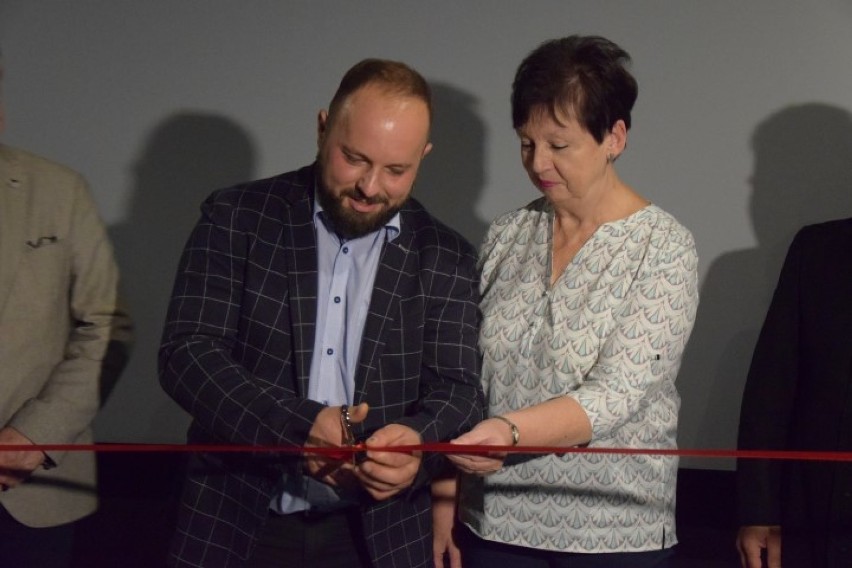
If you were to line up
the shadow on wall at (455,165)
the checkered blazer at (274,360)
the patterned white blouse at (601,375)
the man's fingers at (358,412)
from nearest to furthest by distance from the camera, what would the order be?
the man's fingers at (358,412)
the checkered blazer at (274,360)
the patterned white blouse at (601,375)
the shadow on wall at (455,165)

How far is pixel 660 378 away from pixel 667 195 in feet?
3.60

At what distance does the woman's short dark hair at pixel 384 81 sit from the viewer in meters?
2.09

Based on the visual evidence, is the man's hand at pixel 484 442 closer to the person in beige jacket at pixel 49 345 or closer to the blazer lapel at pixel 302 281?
the blazer lapel at pixel 302 281

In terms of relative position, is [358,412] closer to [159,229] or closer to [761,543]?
[761,543]

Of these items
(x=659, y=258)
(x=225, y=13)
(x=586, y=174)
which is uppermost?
(x=225, y=13)

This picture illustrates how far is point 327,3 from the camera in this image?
10.9 feet

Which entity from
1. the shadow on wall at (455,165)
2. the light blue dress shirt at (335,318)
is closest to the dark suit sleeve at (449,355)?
the light blue dress shirt at (335,318)

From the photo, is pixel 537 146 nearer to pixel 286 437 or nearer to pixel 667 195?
pixel 286 437

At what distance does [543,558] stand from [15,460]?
1020mm

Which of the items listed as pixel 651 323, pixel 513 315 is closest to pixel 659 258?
pixel 651 323

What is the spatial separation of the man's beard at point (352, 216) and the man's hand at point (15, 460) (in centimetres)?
72

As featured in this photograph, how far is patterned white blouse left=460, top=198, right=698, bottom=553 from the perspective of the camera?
2146 millimetres

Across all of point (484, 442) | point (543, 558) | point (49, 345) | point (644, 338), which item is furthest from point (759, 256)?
point (49, 345)

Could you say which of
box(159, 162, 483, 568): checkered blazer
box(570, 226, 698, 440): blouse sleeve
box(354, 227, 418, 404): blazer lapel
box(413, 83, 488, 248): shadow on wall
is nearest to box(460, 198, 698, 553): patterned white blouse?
box(570, 226, 698, 440): blouse sleeve
